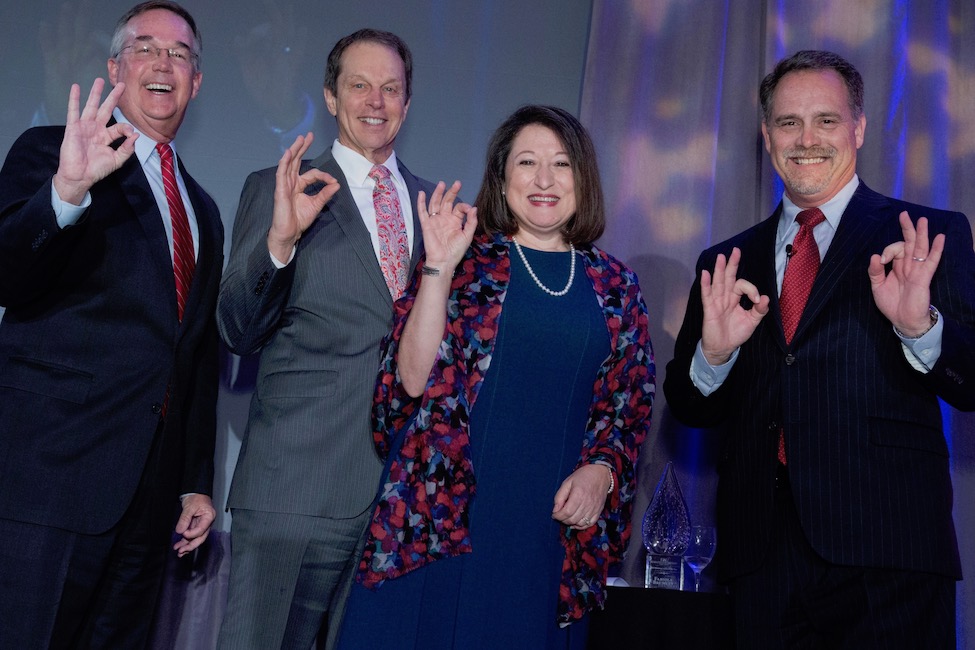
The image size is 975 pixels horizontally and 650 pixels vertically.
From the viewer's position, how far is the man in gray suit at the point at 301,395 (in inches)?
89.8

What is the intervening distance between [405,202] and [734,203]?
1302 millimetres

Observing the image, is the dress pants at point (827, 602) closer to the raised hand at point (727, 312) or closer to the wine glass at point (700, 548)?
the raised hand at point (727, 312)

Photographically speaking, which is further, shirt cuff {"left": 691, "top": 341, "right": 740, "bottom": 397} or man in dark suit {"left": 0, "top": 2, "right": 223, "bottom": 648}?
shirt cuff {"left": 691, "top": 341, "right": 740, "bottom": 397}

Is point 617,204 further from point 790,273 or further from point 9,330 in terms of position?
point 9,330

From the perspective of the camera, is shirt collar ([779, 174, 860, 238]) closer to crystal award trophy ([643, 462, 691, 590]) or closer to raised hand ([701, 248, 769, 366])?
raised hand ([701, 248, 769, 366])

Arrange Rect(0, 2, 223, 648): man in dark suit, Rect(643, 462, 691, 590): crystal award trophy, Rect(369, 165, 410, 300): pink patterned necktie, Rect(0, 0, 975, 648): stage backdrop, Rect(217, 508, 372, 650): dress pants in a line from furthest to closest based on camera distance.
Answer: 1. Rect(0, 0, 975, 648): stage backdrop
2. Rect(643, 462, 691, 590): crystal award trophy
3. Rect(369, 165, 410, 300): pink patterned necktie
4. Rect(217, 508, 372, 650): dress pants
5. Rect(0, 2, 223, 648): man in dark suit

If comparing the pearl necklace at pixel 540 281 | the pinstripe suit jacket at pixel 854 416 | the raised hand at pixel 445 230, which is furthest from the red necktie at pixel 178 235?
the pinstripe suit jacket at pixel 854 416

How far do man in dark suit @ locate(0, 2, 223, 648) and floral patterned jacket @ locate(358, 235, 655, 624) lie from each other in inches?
23.7

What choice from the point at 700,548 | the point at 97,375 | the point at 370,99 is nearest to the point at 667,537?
the point at 700,548

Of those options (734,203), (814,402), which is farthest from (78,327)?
(734,203)

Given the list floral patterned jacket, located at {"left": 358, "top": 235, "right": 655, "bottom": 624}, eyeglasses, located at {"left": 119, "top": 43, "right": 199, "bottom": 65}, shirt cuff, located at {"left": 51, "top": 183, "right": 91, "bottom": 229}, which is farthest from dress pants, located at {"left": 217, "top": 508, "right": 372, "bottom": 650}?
eyeglasses, located at {"left": 119, "top": 43, "right": 199, "bottom": 65}

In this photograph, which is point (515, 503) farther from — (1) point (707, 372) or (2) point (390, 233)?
(2) point (390, 233)

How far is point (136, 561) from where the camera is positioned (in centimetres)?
238

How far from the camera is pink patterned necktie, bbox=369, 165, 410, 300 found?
2506mm
